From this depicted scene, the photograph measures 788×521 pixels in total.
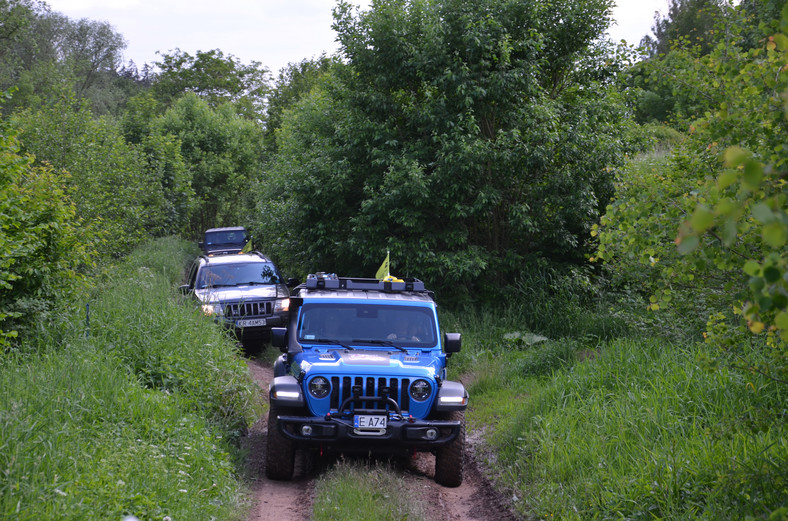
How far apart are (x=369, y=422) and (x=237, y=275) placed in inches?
317

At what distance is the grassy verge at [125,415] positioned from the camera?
4703 millimetres

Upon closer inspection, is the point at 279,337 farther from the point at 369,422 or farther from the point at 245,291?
the point at 245,291

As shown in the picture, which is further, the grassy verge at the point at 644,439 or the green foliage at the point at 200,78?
the green foliage at the point at 200,78

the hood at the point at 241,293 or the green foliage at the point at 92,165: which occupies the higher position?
the green foliage at the point at 92,165

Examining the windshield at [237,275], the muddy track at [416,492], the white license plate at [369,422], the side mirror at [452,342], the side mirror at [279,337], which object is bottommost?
the muddy track at [416,492]

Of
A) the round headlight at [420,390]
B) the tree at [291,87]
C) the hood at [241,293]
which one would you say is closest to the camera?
the round headlight at [420,390]

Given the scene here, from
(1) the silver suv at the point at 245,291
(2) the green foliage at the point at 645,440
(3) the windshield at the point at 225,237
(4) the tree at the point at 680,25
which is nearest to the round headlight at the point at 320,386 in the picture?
(2) the green foliage at the point at 645,440

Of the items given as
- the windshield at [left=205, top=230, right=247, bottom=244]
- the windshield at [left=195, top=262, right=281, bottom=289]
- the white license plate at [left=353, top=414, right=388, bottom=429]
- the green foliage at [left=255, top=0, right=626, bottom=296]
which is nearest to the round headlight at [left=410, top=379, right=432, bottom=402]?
the white license plate at [left=353, top=414, right=388, bottom=429]

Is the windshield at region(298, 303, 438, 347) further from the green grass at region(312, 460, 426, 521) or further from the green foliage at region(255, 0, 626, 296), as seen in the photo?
the green foliage at region(255, 0, 626, 296)

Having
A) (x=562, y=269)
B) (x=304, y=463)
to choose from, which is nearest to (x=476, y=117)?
(x=562, y=269)

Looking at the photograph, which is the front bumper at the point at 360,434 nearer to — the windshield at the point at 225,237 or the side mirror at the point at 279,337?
the side mirror at the point at 279,337

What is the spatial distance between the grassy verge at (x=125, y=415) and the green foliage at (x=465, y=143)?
5212 millimetres

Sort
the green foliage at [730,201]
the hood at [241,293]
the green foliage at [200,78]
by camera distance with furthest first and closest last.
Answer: the green foliage at [200,78]
the hood at [241,293]
the green foliage at [730,201]

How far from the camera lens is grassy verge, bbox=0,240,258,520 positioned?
4.70m
